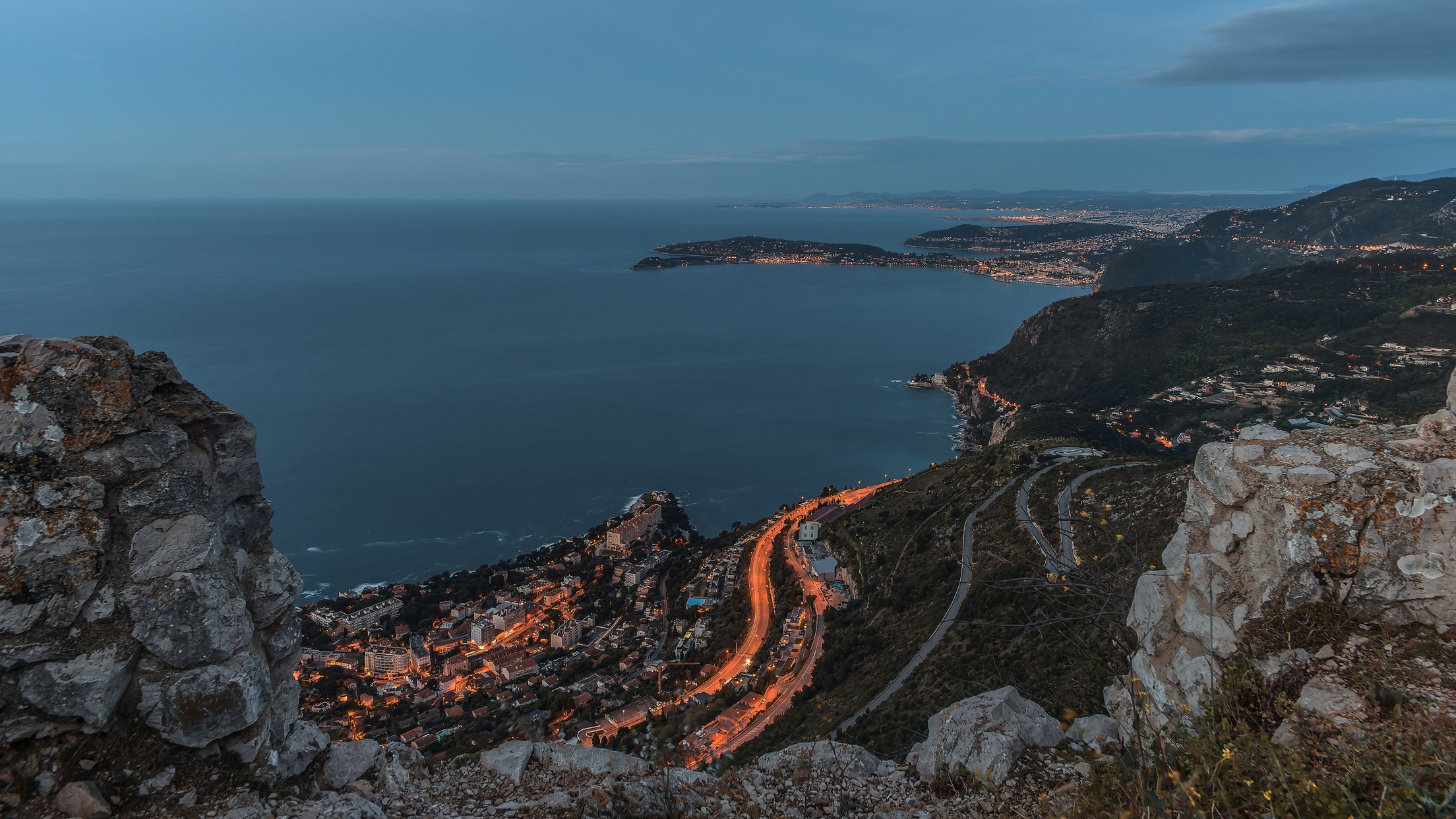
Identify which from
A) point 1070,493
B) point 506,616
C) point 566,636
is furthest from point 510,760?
point 506,616

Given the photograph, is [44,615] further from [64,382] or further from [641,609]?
[641,609]

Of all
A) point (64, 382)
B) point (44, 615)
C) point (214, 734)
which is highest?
point (64, 382)

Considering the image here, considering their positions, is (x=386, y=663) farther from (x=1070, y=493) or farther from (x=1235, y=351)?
(x=1235, y=351)

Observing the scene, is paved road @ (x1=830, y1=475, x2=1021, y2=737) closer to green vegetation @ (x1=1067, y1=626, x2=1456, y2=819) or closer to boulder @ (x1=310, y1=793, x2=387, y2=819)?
green vegetation @ (x1=1067, y1=626, x2=1456, y2=819)

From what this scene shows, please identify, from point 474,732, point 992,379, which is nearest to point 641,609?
point 474,732

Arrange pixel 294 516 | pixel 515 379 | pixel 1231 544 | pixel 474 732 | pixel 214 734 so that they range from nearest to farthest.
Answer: pixel 214 734
pixel 1231 544
pixel 474 732
pixel 294 516
pixel 515 379

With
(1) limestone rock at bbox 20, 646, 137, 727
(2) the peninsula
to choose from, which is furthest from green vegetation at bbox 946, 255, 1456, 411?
(2) the peninsula
